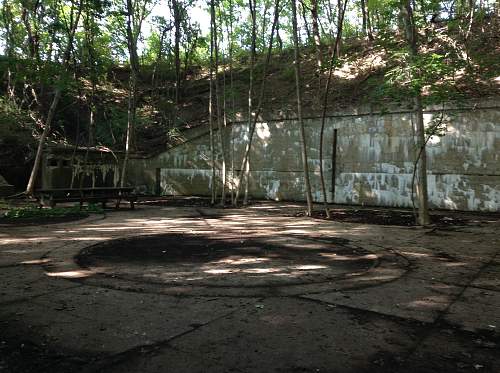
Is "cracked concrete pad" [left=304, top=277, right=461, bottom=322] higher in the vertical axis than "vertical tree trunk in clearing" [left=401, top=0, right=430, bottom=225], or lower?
lower

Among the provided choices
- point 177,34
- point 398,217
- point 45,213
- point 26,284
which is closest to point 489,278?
point 26,284

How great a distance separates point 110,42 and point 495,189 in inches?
674

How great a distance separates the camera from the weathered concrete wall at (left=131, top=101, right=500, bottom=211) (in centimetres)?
1185

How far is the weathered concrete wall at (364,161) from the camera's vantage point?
38.9ft

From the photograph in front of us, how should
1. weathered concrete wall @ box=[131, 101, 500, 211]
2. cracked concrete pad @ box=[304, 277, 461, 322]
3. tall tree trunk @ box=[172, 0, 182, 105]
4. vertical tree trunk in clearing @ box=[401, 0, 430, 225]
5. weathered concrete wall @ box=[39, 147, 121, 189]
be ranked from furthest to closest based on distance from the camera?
tall tree trunk @ box=[172, 0, 182, 105], weathered concrete wall @ box=[39, 147, 121, 189], weathered concrete wall @ box=[131, 101, 500, 211], vertical tree trunk in clearing @ box=[401, 0, 430, 225], cracked concrete pad @ box=[304, 277, 461, 322]

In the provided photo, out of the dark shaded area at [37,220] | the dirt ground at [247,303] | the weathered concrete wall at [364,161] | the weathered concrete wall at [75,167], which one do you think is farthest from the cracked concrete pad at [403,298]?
the weathered concrete wall at [75,167]

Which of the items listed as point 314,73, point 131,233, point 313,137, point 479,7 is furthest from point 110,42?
point 479,7

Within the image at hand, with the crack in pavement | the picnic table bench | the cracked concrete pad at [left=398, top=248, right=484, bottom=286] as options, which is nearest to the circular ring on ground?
the cracked concrete pad at [left=398, top=248, right=484, bottom=286]

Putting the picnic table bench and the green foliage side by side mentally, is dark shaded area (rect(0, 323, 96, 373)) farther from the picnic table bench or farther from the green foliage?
the picnic table bench

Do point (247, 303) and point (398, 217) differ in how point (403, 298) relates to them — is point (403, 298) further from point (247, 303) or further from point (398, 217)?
point (398, 217)

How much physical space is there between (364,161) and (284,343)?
11769 mm

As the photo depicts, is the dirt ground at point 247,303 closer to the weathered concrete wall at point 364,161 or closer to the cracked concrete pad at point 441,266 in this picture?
the cracked concrete pad at point 441,266

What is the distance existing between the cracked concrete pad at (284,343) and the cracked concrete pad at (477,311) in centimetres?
49

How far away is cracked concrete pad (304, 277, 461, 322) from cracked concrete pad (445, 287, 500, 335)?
11 cm
